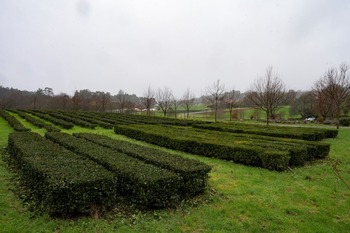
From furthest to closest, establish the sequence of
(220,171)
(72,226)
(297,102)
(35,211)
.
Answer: (297,102) < (220,171) < (35,211) < (72,226)

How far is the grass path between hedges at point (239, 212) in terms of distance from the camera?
5.08 meters

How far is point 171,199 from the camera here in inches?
239

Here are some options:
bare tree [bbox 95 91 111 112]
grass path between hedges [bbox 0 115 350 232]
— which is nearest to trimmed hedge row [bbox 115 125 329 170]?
grass path between hedges [bbox 0 115 350 232]

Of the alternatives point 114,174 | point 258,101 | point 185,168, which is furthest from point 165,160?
point 258,101

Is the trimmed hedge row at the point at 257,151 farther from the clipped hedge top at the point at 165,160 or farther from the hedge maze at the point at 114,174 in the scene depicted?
the clipped hedge top at the point at 165,160

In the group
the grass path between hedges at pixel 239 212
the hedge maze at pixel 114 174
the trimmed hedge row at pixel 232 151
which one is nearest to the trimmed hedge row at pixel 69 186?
the hedge maze at pixel 114 174

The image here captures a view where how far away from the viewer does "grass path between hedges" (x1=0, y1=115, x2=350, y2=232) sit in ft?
16.7

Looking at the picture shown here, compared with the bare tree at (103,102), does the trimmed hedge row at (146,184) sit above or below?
below

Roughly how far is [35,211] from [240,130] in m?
15.2

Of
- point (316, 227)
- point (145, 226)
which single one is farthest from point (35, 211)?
point (316, 227)

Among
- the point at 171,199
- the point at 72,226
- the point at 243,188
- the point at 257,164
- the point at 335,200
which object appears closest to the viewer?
the point at 72,226

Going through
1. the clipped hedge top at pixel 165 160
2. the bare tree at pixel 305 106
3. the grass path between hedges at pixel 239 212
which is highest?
the bare tree at pixel 305 106

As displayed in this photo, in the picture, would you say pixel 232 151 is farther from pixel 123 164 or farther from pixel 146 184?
pixel 146 184

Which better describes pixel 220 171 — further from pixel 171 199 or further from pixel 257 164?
pixel 171 199
